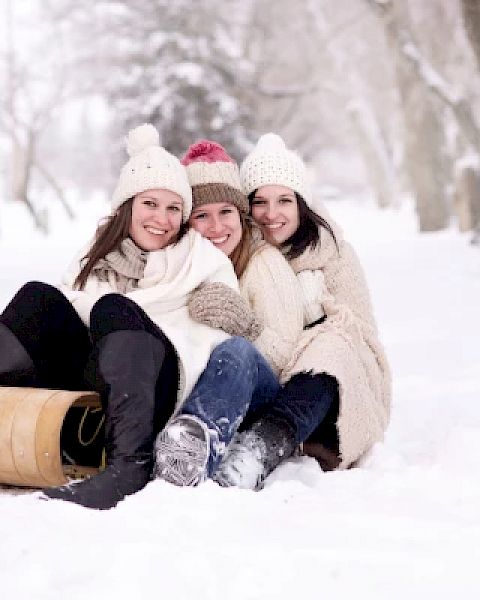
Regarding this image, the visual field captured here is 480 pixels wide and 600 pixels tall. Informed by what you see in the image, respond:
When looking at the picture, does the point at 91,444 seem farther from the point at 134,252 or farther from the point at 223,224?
the point at 223,224

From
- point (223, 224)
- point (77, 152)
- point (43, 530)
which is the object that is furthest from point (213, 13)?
point (77, 152)

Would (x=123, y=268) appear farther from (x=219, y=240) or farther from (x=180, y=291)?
(x=219, y=240)

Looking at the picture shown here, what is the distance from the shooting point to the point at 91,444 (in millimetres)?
2678

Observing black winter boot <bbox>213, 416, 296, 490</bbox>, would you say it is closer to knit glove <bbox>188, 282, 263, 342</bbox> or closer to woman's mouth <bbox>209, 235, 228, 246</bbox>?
knit glove <bbox>188, 282, 263, 342</bbox>

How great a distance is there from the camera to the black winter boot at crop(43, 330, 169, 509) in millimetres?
2229

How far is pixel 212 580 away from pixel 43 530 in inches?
17.5

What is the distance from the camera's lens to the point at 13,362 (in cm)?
267

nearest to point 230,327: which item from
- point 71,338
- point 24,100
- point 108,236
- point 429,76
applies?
point 71,338

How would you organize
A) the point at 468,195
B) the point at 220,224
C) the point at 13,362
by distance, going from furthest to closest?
the point at 468,195 → the point at 220,224 → the point at 13,362

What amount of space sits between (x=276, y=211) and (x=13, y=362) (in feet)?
3.77

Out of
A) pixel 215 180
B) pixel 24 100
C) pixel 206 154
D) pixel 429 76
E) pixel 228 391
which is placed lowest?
pixel 228 391

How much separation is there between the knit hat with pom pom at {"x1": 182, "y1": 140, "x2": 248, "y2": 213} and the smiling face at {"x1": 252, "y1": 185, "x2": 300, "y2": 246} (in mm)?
88

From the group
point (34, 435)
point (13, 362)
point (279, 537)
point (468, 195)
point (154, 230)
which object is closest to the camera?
point (279, 537)

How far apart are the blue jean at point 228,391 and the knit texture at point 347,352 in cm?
14
